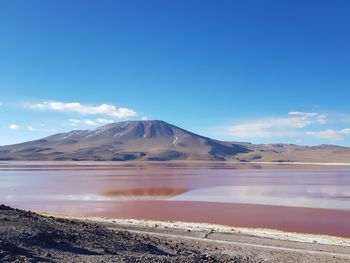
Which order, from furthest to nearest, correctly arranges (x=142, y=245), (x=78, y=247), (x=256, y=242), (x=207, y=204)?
1. (x=207, y=204)
2. (x=256, y=242)
3. (x=142, y=245)
4. (x=78, y=247)

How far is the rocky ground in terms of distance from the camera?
473 inches

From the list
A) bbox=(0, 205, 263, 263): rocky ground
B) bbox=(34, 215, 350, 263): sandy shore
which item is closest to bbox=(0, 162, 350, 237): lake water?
bbox=(34, 215, 350, 263): sandy shore

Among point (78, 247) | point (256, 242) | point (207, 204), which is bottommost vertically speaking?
point (207, 204)

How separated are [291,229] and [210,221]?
19.4 ft

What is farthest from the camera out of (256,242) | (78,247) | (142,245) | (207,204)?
(207,204)

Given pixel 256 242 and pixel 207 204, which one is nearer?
pixel 256 242

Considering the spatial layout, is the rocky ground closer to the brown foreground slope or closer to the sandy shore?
the brown foreground slope

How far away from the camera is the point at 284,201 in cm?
4234

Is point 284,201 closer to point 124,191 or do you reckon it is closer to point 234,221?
point 234,221

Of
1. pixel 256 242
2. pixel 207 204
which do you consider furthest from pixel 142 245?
pixel 207 204

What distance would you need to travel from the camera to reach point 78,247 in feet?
46.4

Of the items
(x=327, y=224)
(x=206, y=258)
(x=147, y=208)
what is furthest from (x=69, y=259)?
(x=147, y=208)

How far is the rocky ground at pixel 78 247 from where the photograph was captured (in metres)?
12.0

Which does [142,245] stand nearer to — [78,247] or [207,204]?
[78,247]
